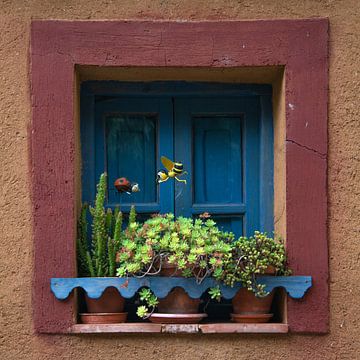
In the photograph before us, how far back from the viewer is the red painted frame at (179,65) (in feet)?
16.4

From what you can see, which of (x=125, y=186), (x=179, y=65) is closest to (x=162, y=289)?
(x=125, y=186)

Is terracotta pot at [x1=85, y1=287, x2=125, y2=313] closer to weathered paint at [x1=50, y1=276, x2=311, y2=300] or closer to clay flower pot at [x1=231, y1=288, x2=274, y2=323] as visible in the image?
weathered paint at [x1=50, y1=276, x2=311, y2=300]

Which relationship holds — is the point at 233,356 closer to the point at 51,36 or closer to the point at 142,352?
the point at 142,352

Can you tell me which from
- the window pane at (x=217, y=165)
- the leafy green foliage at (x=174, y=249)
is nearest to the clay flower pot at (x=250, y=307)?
the leafy green foliage at (x=174, y=249)

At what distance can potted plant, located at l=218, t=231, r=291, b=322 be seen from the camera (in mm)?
4914

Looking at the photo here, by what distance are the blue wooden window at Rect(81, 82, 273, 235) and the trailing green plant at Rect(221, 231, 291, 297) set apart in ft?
1.09

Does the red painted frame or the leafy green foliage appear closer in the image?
the leafy green foliage

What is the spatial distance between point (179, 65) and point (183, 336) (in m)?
1.33

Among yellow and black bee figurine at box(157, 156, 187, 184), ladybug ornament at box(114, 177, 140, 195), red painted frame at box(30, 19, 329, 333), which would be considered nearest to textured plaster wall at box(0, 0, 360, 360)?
red painted frame at box(30, 19, 329, 333)

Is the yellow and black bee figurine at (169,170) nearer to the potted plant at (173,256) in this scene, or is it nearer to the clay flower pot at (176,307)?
the potted plant at (173,256)

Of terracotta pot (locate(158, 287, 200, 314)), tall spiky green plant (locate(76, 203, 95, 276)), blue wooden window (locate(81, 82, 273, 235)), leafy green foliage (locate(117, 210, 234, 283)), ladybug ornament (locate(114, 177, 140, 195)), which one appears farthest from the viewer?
blue wooden window (locate(81, 82, 273, 235))

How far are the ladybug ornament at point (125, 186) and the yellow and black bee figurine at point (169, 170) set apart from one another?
13 cm

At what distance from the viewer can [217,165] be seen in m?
5.38

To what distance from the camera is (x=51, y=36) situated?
5039mm
